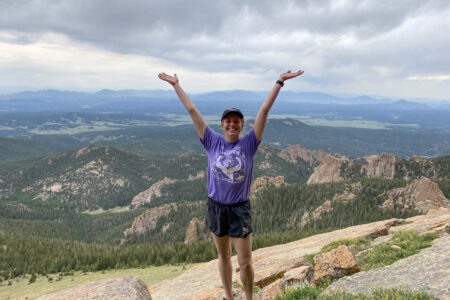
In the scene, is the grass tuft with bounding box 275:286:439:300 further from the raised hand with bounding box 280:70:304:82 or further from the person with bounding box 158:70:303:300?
the raised hand with bounding box 280:70:304:82

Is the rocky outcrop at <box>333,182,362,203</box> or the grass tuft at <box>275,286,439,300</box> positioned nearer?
the grass tuft at <box>275,286,439,300</box>

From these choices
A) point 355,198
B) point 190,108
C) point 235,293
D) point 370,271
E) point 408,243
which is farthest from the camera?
point 355,198

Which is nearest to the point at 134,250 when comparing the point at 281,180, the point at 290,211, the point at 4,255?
the point at 4,255

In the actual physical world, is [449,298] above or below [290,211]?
above

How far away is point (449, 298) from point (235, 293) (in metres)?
7.29

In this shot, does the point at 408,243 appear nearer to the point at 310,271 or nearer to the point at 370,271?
the point at 370,271

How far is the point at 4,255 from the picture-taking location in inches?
3110

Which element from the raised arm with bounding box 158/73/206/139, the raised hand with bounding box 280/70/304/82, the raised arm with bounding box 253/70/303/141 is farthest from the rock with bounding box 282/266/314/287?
the raised hand with bounding box 280/70/304/82

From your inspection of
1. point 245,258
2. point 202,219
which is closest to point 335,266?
point 245,258

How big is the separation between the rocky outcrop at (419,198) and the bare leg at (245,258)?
103124 mm

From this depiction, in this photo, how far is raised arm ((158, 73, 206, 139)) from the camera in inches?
339

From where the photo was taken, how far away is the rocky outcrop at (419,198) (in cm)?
9256

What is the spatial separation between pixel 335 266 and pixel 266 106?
760 centimetres

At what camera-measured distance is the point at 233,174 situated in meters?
7.88
